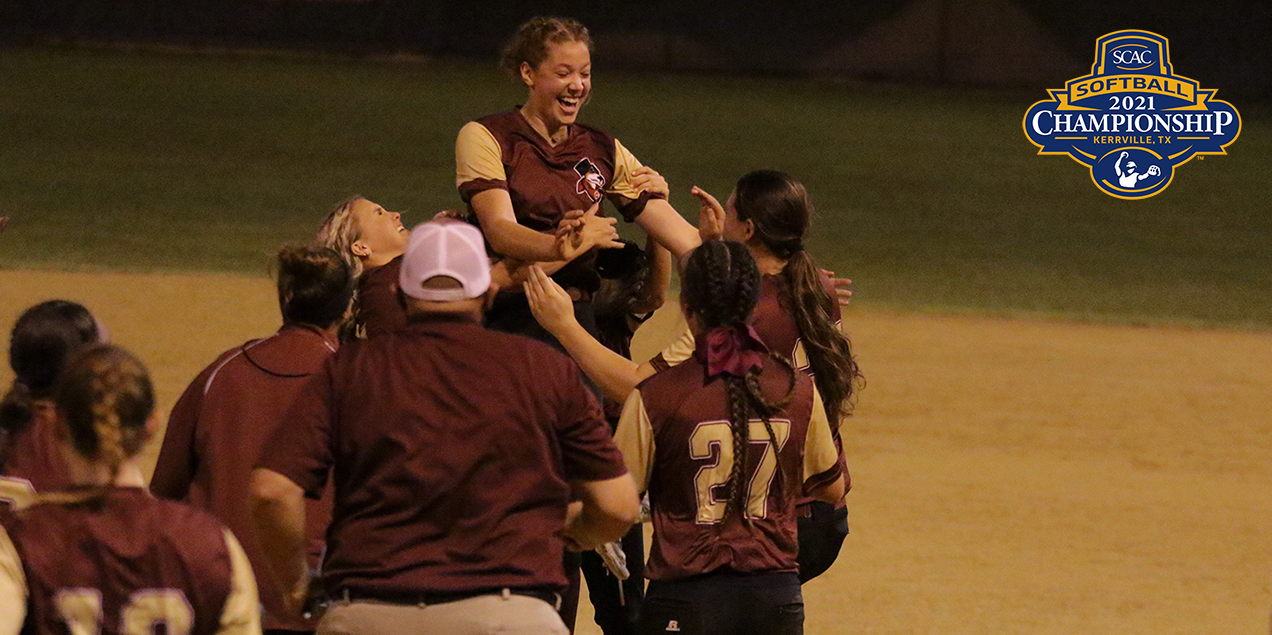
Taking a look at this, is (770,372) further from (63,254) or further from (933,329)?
(63,254)

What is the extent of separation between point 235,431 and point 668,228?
178cm

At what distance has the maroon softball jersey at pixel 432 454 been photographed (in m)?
3.24

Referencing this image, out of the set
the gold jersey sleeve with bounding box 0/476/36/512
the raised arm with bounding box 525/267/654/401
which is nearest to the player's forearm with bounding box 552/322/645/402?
the raised arm with bounding box 525/267/654/401

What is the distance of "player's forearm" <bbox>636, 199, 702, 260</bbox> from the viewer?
17.1 ft

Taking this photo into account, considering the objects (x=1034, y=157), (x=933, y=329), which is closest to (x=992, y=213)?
(x=1034, y=157)

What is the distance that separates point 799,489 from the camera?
430 cm

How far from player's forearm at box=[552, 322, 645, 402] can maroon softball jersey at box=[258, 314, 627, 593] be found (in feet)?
3.96

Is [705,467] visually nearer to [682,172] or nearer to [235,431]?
[235,431]

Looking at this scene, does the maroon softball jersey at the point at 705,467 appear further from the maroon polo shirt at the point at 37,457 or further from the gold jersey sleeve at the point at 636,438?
the maroon polo shirt at the point at 37,457

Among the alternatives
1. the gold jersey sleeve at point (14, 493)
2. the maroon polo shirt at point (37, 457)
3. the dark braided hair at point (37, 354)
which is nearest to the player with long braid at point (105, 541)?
the gold jersey sleeve at point (14, 493)

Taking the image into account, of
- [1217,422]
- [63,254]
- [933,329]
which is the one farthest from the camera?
[63,254]

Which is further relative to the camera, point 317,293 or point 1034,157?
point 1034,157

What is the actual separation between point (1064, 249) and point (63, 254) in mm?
9959

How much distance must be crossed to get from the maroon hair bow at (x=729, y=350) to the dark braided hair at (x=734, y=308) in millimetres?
16
